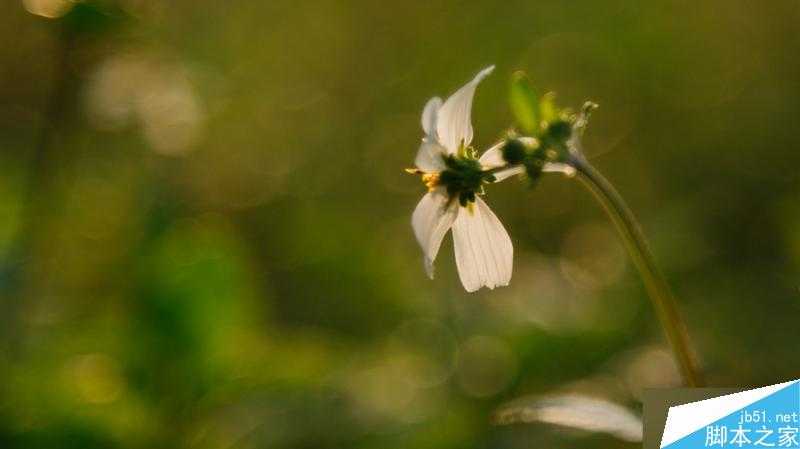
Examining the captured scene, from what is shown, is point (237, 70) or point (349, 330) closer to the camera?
point (349, 330)

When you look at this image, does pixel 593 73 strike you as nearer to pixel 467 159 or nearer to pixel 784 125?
pixel 784 125

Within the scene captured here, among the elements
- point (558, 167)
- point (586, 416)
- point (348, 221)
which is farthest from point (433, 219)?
point (348, 221)

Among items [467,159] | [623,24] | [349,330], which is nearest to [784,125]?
[623,24]

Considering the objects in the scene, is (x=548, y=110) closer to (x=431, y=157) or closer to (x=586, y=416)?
(x=431, y=157)

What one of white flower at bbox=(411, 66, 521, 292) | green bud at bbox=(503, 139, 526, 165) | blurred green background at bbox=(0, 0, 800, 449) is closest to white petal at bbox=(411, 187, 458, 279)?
white flower at bbox=(411, 66, 521, 292)

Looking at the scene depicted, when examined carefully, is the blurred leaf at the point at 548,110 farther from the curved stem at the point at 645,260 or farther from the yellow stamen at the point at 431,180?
the yellow stamen at the point at 431,180

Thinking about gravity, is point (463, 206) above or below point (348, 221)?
below

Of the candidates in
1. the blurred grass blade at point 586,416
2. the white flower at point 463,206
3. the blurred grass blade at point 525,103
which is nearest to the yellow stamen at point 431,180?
the white flower at point 463,206

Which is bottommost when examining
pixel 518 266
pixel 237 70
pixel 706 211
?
pixel 518 266

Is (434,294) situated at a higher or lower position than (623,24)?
lower
